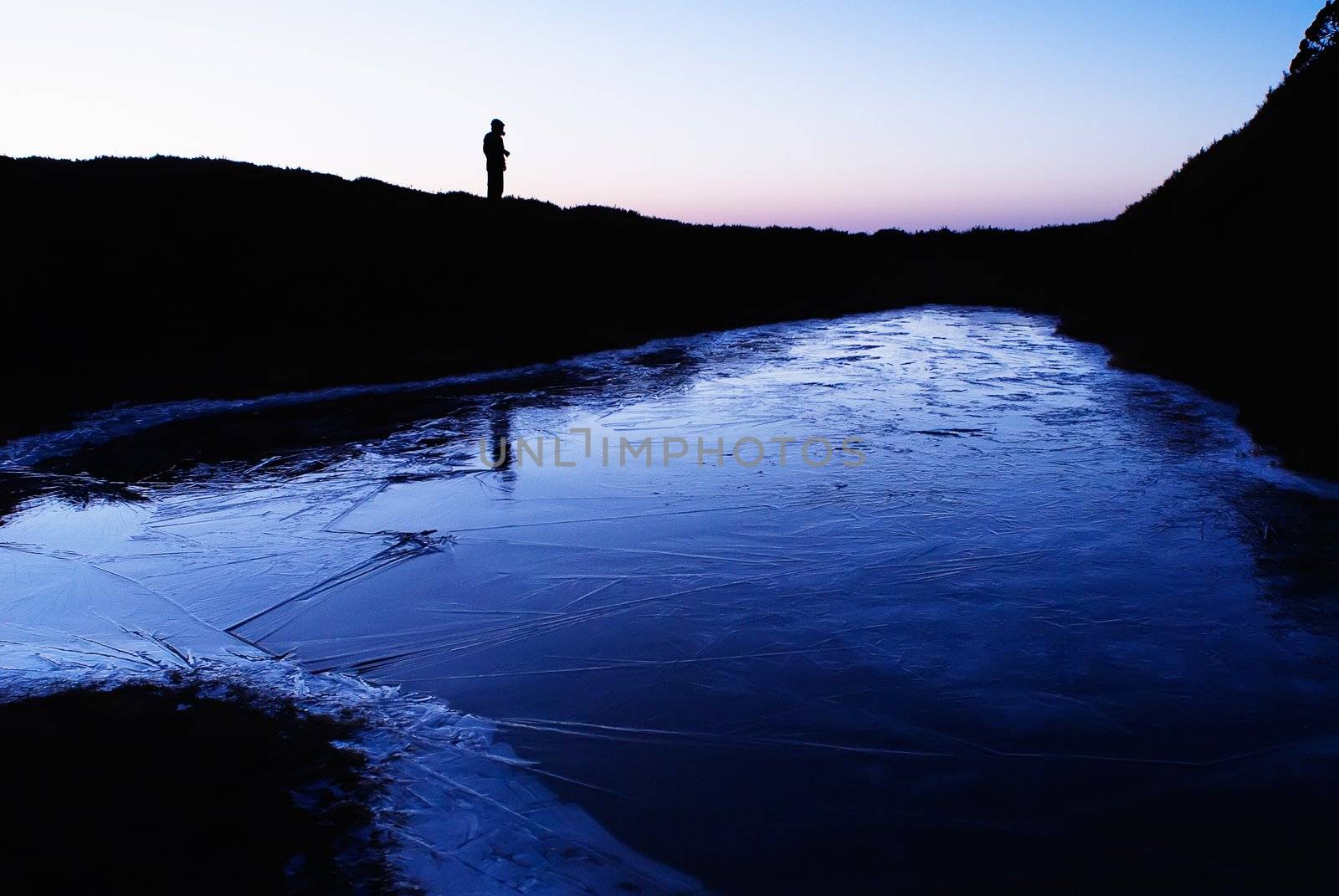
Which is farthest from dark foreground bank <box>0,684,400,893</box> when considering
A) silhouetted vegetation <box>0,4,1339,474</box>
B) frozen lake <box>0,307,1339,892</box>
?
silhouetted vegetation <box>0,4,1339,474</box>

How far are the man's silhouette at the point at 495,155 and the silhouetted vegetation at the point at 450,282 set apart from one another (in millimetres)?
485

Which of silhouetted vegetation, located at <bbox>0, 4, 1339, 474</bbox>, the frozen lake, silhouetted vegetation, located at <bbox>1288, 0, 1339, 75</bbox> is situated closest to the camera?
the frozen lake

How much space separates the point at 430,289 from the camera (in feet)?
42.9

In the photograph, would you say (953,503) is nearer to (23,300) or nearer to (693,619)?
(693,619)

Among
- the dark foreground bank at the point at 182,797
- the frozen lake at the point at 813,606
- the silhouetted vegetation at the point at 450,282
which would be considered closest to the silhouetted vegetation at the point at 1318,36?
the silhouetted vegetation at the point at 450,282

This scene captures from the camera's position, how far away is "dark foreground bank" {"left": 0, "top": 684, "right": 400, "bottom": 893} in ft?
7.13

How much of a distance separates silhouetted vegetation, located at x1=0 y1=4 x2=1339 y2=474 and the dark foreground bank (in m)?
5.65

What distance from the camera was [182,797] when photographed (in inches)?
95.7

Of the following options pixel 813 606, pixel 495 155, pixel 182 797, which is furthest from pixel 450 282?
pixel 182 797

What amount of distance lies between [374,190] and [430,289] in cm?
380

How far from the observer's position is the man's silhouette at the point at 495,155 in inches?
595

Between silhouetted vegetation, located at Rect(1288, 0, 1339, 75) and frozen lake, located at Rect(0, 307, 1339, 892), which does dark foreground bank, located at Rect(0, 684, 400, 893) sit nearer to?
frozen lake, located at Rect(0, 307, 1339, 892)

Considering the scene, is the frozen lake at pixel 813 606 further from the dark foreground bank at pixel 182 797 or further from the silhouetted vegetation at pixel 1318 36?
the silhouetted vegetation at pixel 1318 36

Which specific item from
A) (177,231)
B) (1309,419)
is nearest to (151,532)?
(1309,419)
